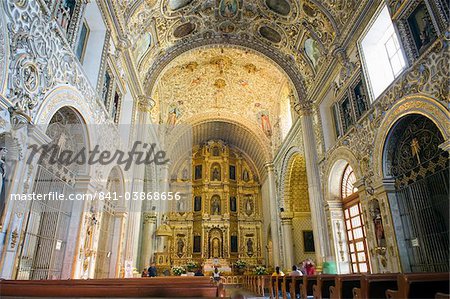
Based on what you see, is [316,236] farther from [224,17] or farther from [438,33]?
[224,17]

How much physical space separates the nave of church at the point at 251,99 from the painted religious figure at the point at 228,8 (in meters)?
0.11

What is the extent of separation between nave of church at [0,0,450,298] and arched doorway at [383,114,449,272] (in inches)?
1.3

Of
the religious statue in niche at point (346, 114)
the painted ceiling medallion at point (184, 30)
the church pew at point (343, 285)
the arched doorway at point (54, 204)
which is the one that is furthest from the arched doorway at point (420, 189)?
the painted ceiling medallion at point (184, 30)

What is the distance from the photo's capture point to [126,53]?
33.6 feet

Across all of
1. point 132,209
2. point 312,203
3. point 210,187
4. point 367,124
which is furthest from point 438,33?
point 210,187

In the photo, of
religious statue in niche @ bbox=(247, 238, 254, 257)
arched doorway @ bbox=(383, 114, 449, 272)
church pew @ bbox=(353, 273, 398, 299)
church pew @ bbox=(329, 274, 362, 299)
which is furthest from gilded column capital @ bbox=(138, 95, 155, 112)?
religious statue in niche @ bbox=(247, 238, 254, 257)

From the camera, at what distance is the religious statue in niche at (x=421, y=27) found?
605 cm

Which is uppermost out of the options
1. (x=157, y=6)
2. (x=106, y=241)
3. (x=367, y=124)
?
(x=157, y=6)

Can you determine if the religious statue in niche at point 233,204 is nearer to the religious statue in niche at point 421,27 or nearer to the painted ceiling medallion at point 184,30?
the painted ceiling medallion at point 184,30

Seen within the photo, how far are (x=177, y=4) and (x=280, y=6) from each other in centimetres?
411

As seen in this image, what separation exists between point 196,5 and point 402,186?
10006 mm

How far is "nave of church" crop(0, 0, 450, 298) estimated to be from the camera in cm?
465

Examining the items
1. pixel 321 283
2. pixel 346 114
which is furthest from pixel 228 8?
pixel 321 283

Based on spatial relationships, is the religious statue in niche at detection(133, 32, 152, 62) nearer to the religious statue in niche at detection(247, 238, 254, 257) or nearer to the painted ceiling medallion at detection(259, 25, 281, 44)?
the painted ceiling medallion at detection(259, 25, 281, 44)
